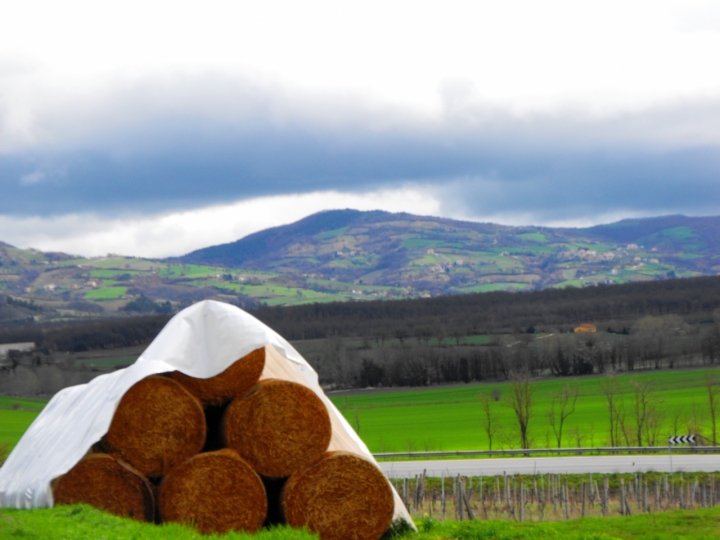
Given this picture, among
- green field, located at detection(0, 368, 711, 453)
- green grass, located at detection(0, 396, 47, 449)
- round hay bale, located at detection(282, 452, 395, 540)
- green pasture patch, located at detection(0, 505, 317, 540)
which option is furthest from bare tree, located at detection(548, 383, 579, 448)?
green pasture patch, located at detection(0, 505, 317, 540)

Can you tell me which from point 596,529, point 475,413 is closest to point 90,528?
point 596,529

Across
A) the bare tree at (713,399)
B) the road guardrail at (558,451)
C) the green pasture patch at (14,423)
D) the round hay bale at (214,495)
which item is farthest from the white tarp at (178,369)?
the green pasture patch at (14,423)

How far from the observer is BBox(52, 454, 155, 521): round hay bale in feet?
35.0

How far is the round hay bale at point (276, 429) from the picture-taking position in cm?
1095

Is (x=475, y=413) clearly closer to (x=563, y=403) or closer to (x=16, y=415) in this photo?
(x=563, y=403)

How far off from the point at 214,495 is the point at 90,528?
1652 millimetres

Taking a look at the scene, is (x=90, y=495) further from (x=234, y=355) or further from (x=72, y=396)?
(x=72, y=396)

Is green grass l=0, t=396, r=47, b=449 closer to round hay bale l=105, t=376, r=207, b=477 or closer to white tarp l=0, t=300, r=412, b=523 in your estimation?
white tarp l=0, t=300, r=412, b=523

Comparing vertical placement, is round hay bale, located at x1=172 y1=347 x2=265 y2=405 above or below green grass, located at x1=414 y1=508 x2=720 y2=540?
above

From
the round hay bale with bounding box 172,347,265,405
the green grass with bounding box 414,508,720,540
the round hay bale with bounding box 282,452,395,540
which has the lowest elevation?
Answer: the green grass with bounding box 414,508,720,540

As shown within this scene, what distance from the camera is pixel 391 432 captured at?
205ft

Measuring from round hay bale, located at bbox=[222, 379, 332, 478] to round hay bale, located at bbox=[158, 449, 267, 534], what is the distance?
0.90ft

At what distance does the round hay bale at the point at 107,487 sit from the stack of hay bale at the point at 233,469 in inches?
0.5

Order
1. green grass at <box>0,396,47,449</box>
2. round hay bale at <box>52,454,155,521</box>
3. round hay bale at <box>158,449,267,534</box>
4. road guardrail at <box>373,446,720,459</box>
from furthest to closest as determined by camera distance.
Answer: green grass at <box>0,396,47,449</box>, road guardrail at <box>373,446,720,459</box>, round hay bale at <box>52,454,155,521</box>, round hay bale at <box>158,449,267,534</box>
